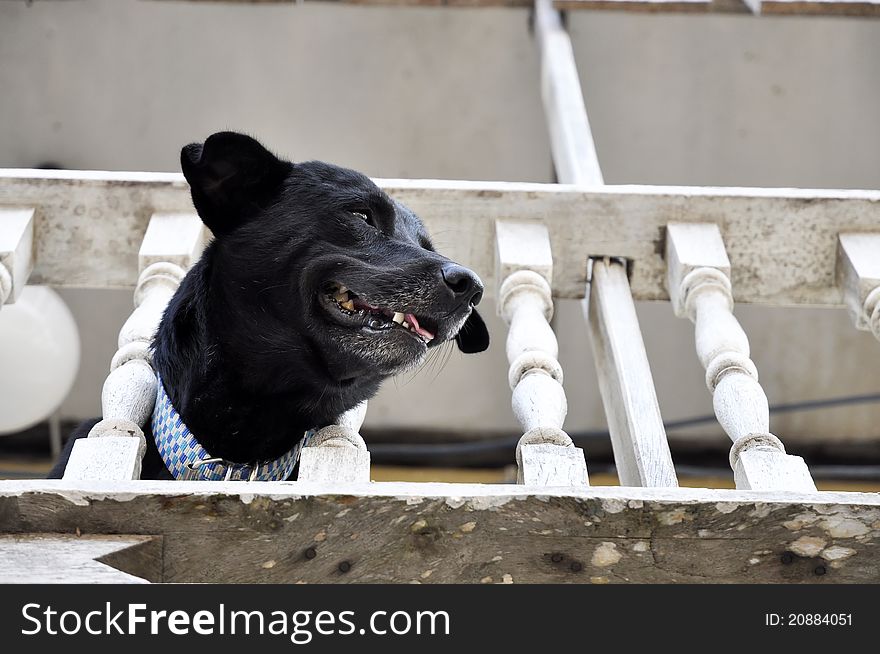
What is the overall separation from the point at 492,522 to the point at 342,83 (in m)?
3.58

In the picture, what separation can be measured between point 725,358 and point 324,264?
85 cm

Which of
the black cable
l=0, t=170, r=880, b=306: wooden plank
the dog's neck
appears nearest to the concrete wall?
the black cable

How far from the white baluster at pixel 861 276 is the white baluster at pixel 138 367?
4.99ft

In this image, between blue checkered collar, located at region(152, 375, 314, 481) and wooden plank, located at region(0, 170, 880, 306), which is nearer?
blue checkered collar, located at region(152, 375, 314, 481)

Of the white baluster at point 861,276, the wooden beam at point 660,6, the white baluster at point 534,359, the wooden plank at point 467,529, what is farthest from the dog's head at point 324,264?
the wooden beam at point 660,6

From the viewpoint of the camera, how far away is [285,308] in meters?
2.18

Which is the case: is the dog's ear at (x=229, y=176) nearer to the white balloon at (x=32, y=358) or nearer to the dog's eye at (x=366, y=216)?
the dog's eye at (x=366, y=216)

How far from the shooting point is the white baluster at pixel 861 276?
280 cm

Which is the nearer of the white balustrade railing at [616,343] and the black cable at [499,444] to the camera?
the white balustrade railing at [616,343]

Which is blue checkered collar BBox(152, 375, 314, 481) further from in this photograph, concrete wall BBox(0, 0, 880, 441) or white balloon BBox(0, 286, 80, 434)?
concrete wall BBox(0, 0, 880, 441)

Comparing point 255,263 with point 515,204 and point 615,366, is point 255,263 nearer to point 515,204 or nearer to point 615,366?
point 615,366

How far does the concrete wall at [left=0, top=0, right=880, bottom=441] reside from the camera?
5.01 meters

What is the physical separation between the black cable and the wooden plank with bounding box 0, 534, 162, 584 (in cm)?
368

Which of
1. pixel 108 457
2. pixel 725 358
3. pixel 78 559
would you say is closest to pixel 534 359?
pixel 725 358
